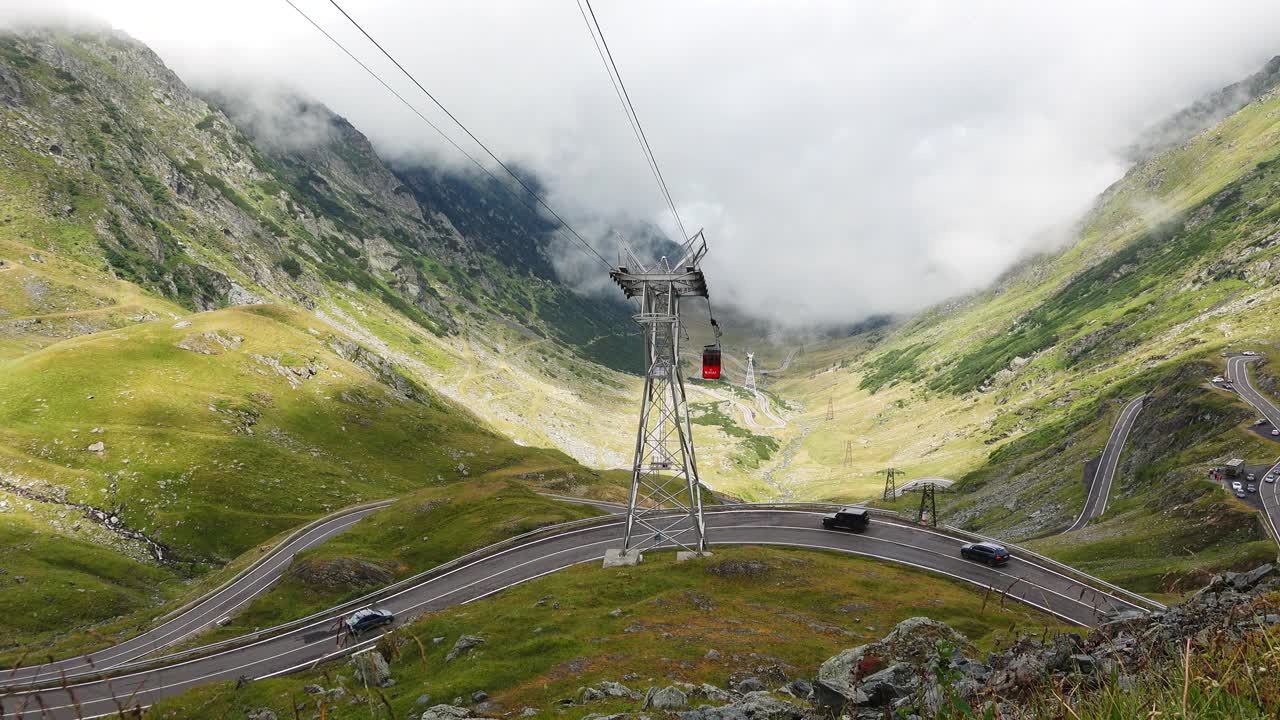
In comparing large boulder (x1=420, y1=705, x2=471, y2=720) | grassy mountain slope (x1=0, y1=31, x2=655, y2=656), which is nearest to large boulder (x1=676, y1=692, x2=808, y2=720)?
large boulder (x1=420, y1=705, x2=471, y2=720)

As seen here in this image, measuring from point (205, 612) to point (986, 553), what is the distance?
260 feet

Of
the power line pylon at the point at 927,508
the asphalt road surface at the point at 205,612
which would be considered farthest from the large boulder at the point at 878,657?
the asphalt road surface at the point at 205,612

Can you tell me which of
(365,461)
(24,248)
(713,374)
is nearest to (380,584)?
(713,374)

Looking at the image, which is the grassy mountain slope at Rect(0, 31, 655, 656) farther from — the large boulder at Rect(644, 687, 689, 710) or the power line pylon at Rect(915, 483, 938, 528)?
the power line pylon at Rect(915, 483, 938, 528)

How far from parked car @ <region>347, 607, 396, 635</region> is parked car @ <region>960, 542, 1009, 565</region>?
5268 centimetres

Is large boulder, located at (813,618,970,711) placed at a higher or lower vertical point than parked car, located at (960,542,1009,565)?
higher

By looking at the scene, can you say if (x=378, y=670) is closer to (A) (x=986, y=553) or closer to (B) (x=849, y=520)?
(B) (x=849, y=520)

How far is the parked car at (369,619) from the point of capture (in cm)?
5062

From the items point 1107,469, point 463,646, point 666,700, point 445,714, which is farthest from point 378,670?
point 1107,469

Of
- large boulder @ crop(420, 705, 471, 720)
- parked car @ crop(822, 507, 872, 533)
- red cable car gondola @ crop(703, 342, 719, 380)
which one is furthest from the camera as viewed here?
parked car @ crop(822, 507, 872, 533)

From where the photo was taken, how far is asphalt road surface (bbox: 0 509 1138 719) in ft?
153

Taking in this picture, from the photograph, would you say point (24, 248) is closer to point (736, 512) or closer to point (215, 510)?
point (215, 510)

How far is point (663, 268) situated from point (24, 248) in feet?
609

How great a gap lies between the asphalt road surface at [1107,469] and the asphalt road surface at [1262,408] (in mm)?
17096
